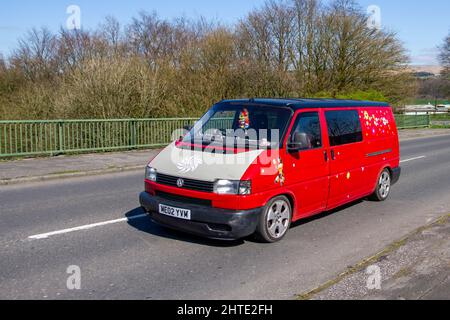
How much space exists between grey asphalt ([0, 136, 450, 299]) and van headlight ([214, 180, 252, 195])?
785mm

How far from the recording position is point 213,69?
25.5 m

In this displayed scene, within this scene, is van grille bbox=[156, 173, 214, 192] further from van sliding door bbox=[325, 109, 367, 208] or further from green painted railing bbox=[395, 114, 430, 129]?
green painted railing bbox=[395, 114, 430, 129]

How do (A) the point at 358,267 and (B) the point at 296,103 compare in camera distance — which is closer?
(A) the point at 358,267

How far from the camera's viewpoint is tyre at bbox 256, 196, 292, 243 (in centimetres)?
593

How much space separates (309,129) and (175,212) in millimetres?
2336

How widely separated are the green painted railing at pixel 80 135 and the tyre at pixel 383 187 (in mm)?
6668

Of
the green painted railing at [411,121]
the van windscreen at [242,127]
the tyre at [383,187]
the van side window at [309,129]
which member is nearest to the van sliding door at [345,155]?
the van side window at [309,129]

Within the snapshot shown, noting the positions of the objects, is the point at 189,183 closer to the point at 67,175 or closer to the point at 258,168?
the point at 258,168

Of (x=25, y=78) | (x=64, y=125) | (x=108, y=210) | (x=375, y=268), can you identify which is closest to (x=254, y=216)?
(x=375, y=268)

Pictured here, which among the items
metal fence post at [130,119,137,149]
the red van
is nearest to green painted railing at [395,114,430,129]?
metal fence post at [130,119,137,149]

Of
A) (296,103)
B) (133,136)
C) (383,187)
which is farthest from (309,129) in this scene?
(133,136)

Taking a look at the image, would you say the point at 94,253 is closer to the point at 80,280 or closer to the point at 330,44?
the point at 80,280

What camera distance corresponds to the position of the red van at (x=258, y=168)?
564 cm
